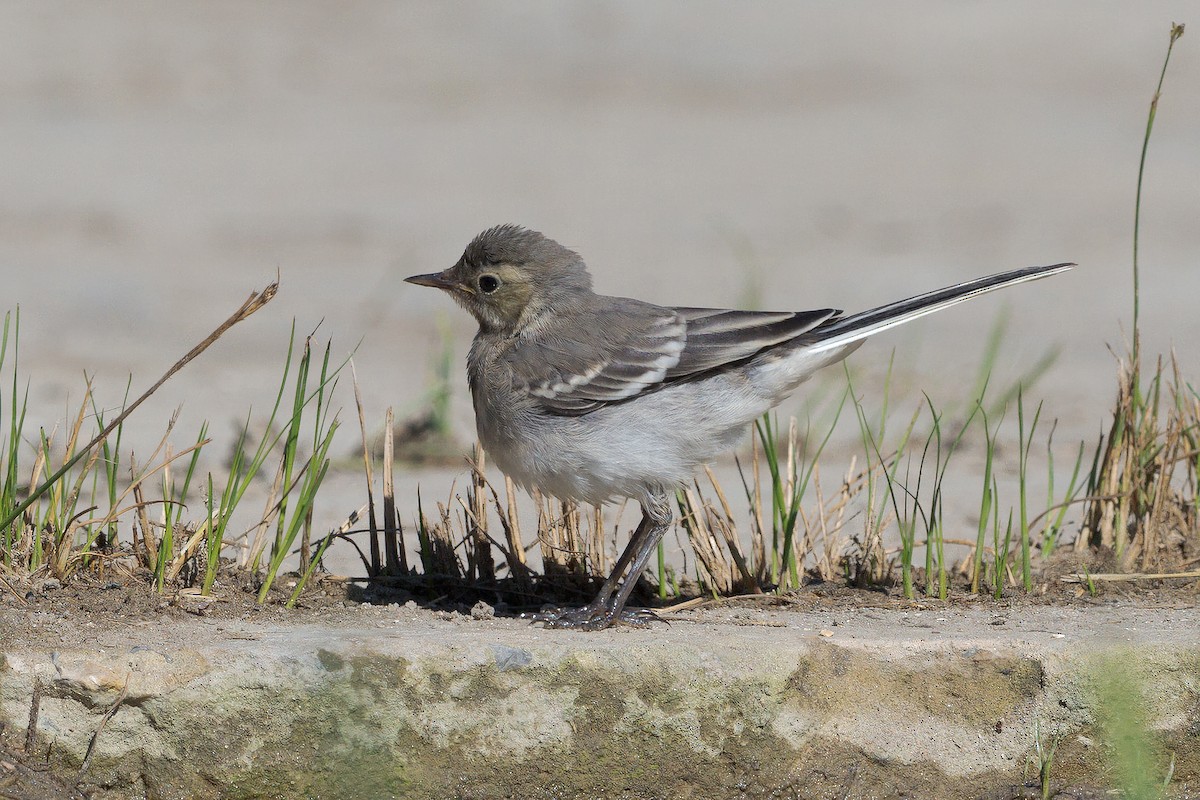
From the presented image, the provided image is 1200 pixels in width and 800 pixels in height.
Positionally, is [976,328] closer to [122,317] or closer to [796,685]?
[122,317]

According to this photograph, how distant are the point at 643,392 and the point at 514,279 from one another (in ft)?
2.57

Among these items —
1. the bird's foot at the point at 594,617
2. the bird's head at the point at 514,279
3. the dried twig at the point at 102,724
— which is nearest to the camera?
the dried twig at the point at 102,724

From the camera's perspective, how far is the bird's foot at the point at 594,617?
16.8 ft

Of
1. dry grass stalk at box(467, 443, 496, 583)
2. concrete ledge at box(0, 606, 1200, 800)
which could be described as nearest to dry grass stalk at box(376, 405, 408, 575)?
dry grass stalk at box(467, 443, 496, 583)

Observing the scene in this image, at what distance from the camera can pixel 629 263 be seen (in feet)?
44.1

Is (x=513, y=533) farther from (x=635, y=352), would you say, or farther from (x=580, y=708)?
(x=580, y=708)

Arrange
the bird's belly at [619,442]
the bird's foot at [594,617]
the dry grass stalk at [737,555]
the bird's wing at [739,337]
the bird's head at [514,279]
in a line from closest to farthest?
the bird's foot at [594,617] → the bird's belly at [619,442] → the bird's wing at [739,337] → the dry grass stalk at [737,555] → the bird's head at [514,279]

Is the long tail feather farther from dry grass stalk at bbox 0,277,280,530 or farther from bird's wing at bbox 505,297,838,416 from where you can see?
dry grass stalk at bbox 0,277,280,530

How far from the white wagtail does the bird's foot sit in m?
0.01

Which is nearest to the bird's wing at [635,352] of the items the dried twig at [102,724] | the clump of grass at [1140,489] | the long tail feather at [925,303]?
the long tail feather at [925,303]

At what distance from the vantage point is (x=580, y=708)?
4.50m

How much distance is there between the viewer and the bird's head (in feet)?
19.4

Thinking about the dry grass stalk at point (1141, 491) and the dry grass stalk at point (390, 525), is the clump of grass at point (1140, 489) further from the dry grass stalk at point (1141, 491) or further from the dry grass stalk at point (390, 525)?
the dry grass stalk at point (390, 525)

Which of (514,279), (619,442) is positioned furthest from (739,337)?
(514,279)
